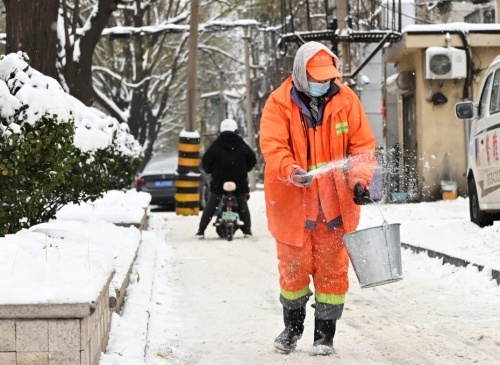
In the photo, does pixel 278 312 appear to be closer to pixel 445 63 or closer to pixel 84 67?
pixel 84 67

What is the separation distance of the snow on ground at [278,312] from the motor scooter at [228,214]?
2.14 m

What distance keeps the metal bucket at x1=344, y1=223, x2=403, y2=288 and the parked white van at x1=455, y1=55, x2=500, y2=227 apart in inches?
250

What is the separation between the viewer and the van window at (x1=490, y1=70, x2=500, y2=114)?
1336 cm

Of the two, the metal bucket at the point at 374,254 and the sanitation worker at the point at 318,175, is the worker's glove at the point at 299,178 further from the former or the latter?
the metal bucket at the point at 374,254

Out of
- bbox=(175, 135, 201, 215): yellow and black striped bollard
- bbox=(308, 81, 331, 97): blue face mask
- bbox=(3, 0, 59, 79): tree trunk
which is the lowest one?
bbox=(175, 135, 201, 215): yellow and black striped bollard

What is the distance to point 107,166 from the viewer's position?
15.2m

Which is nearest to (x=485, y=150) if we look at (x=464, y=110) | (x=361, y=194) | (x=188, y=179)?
(x=464, y=110)

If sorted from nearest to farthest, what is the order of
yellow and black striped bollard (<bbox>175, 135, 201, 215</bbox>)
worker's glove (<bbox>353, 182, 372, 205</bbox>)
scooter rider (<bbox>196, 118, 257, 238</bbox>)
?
worker's glove (<bbox>353, 182, 372, 205</bbox>) < scooter rider (<bbox>196, 118, 257, 238</bbox>) < yellow and black striped bollard (<bbox>175, 135, 201, 215</bbox>)

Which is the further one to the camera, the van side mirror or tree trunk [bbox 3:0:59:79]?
tree trunk [bbox 3:0:59:79]

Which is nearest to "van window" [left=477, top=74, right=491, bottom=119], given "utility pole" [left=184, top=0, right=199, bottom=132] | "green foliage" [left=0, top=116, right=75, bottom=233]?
"green foliage" [left=0, top=116, right=75, bottom=233]

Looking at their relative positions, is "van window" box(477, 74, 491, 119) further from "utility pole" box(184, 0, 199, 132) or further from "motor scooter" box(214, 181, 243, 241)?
"utility pole" box(184, 0, 199, 132)

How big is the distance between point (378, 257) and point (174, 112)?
197ft

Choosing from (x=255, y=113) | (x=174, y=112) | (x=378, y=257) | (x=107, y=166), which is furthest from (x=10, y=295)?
(x=174, y=112)

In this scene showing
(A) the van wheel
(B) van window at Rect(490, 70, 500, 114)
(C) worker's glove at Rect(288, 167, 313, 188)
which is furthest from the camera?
(A) the van wheel
